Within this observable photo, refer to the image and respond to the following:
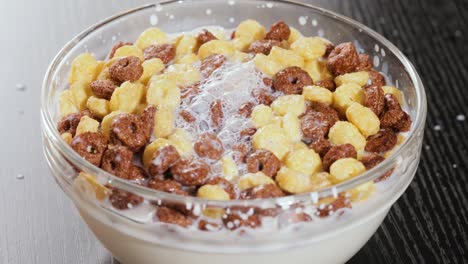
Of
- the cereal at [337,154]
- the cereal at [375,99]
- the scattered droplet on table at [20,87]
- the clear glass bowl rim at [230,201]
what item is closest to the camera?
the clear glass bowl rim at [230,201]

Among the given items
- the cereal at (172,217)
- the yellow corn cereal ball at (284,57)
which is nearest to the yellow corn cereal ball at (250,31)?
the yellow corn cereal ball at (284,57)

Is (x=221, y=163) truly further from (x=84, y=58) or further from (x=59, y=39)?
(x=59, y=39)

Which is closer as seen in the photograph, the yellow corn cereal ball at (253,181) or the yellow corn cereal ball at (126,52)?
the yellow corn cereal ball at (253,181)

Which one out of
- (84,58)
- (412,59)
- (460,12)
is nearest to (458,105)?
(412,59)

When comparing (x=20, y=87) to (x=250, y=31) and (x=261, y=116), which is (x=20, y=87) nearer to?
(x=250, y=31)

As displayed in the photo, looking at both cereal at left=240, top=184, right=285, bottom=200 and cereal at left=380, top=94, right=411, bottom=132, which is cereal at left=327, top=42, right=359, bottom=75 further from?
cereal at left=240, top=184, right=285, bottom=200

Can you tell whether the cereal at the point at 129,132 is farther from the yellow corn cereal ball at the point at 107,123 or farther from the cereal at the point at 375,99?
the cereal at the point at 375,99

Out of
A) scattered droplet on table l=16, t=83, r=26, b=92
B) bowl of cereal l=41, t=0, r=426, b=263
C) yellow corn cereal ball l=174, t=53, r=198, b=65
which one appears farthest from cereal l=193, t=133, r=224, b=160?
scattered droplet on table l=16, t=83, r=26, b=92

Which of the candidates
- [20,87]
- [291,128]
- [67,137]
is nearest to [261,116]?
[291,128]
